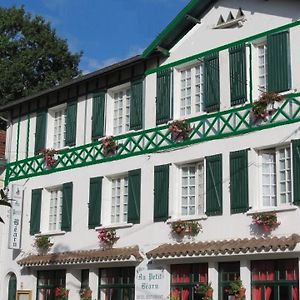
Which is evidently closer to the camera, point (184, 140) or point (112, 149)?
point (184, 140)

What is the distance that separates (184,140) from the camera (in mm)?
21344

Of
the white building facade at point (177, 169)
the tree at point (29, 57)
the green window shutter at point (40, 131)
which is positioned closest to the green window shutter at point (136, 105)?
the white building facade at point (177, 169)

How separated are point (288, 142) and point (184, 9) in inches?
200

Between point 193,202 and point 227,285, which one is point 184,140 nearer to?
point 193,202

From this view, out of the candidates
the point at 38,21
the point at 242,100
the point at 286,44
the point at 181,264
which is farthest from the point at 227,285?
the point at 38,21

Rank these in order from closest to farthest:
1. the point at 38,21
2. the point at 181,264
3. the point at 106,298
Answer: the point at 181,264
the point at 106,298
the point at 38,21

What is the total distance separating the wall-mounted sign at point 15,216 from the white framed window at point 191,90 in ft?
23.3

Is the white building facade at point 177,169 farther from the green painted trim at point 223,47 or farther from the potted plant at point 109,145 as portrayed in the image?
the potted plant at point 109,145

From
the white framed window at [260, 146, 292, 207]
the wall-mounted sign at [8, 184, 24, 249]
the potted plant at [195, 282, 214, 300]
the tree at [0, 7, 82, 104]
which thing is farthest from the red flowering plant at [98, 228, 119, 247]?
the tree at [0, 7, 82, 104]

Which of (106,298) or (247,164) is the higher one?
(247,164)

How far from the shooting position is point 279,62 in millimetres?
19297

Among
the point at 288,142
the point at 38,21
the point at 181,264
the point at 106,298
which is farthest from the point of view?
the point at 38,21

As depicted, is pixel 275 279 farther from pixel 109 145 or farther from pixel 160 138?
pixel 109 145

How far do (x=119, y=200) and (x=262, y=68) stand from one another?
19.6 ft
